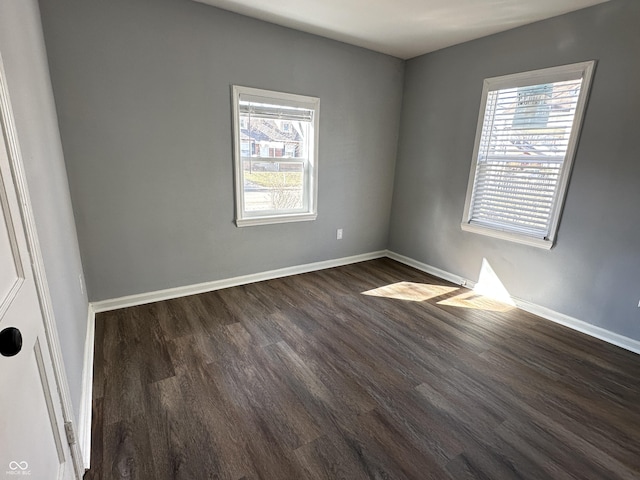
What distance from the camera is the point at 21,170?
0.97 metres

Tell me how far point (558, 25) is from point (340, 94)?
1938mm

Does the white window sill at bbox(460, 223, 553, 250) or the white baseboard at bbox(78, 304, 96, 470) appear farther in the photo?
the white window sill at bbox(460, 223, 553, 250)

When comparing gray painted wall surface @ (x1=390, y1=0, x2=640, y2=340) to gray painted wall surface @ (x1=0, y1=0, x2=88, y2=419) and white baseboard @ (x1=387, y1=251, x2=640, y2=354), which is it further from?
gray painted wall surface @ (x1=0, y1=0, x2=88, y2=419)

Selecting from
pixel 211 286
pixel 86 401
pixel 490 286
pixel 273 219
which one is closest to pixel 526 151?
pixel 490 286

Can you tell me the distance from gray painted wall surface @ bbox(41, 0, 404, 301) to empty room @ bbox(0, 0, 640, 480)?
18 millimetres

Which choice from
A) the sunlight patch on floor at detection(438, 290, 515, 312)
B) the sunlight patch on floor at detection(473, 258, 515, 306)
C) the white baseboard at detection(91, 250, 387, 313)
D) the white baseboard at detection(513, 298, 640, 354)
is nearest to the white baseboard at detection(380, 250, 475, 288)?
the sunlight patch on floor at detection(473, 258, 515, 306)

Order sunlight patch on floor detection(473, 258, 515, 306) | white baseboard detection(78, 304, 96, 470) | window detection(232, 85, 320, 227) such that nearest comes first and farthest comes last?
1. white baseboard detection(78, 304, 96, 470)
2. window detection(232, 85, 320, 227)
3. sunlight patch on floor detection(473, 258, 515, 306)

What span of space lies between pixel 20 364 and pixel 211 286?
235 centimetres

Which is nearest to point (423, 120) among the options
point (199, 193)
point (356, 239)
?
point (356, 239)

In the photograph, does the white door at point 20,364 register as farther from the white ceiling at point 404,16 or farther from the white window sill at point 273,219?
the white ceiling at point 404,16

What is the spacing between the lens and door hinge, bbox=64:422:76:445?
1.16 metres

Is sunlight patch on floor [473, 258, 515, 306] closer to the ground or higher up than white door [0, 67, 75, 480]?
closer to the ground

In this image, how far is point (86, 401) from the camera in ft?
5.33

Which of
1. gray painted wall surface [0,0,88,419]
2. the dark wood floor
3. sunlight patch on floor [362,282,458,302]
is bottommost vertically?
the dark wood floor
